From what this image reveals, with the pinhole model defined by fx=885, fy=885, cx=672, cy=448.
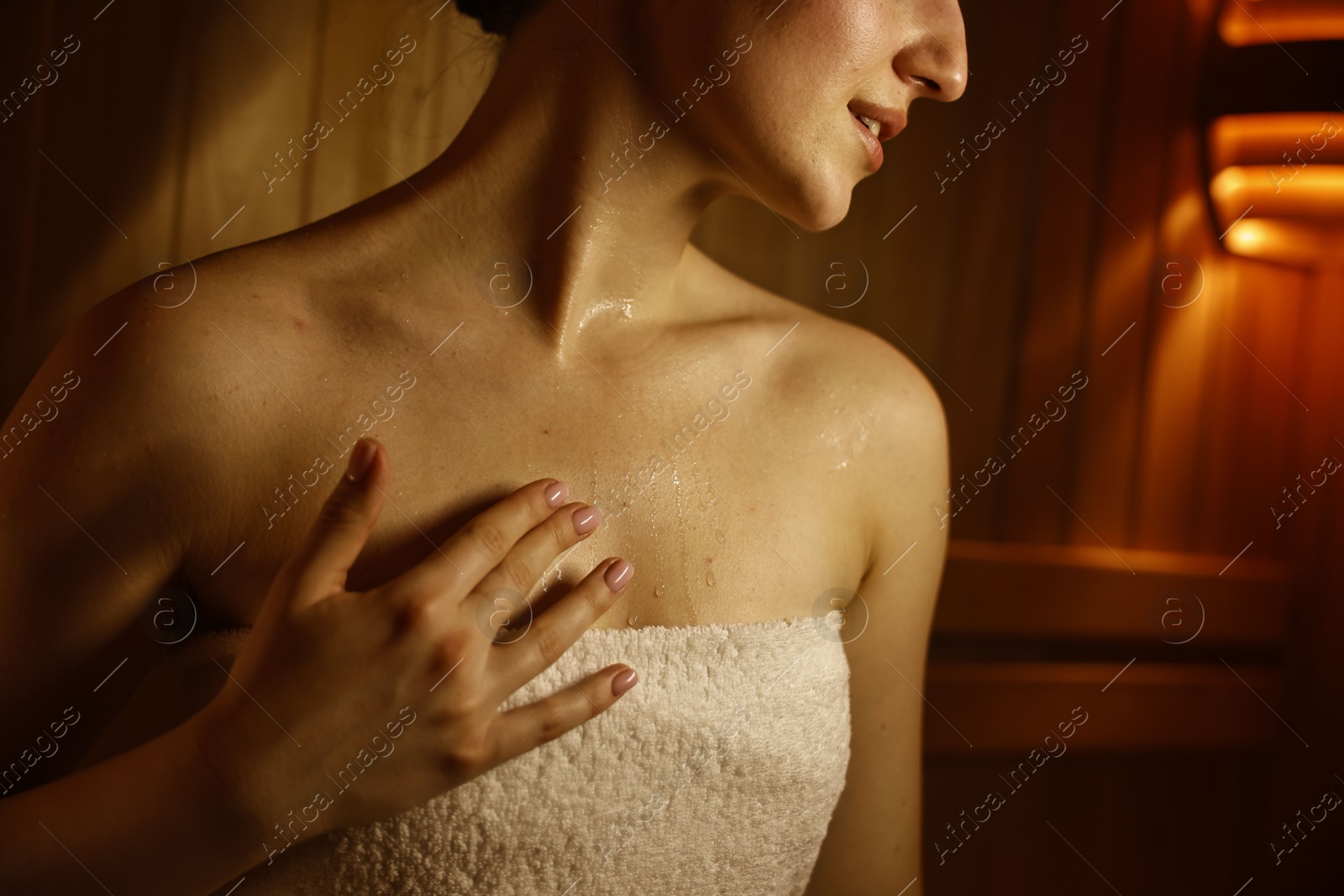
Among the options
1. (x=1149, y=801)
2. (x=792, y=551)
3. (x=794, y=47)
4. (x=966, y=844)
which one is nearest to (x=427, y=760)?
(x=792, y=551)

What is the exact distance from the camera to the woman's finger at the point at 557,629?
1.82ft

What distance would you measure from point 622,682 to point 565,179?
40 cm

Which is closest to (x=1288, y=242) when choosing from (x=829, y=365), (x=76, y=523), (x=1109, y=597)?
(x=1109, y=597)

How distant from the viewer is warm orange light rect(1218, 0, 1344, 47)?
121 cm

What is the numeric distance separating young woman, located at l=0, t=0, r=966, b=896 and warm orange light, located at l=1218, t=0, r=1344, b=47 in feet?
2.71

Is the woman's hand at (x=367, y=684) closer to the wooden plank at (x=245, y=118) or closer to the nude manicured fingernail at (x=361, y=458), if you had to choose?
the nude manicured fingernail at (x=361, y=458)

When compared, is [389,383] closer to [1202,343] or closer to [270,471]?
[270,471]

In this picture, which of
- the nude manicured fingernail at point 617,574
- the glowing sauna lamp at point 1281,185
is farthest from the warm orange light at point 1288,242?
the nude manicured fingernail at point 617,574

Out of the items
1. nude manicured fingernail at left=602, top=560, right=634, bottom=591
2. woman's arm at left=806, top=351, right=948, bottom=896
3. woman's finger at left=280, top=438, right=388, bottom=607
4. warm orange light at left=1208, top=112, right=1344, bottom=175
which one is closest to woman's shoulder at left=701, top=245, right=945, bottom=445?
woman's arm at left=806, top=351, right=948, bottom=896

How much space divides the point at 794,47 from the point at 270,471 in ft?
1.60

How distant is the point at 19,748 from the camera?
60 cm

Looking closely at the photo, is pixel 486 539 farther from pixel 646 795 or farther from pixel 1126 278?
pixel 1126 278

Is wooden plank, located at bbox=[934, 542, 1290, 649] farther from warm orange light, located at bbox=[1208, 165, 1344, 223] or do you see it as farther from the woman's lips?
the woman's lips

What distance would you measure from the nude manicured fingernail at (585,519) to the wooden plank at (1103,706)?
761 mm
